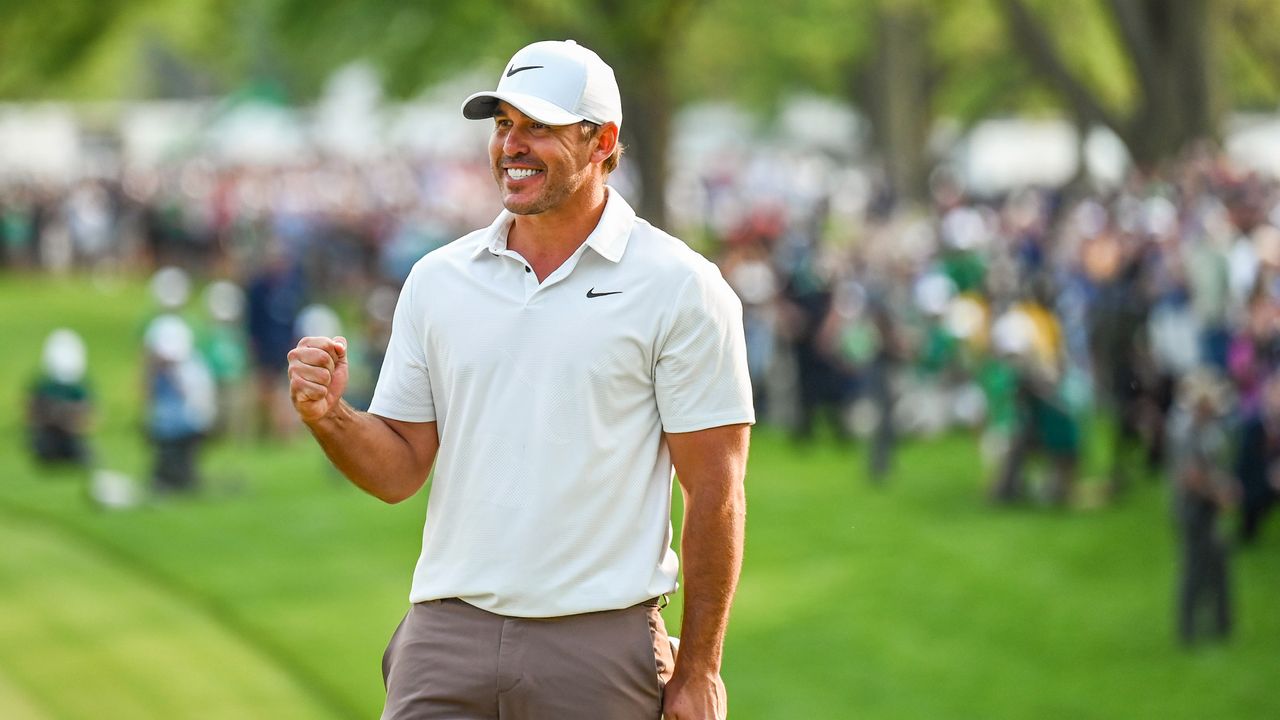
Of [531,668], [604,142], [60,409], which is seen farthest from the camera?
[60,409]

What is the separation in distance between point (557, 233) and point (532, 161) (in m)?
0.16

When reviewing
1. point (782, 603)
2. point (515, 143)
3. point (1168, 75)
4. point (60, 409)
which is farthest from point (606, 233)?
point (1168, 75)

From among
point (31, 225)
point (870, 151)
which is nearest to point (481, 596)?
point (31, 225)

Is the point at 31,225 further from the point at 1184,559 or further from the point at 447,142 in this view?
the point at 1184,559

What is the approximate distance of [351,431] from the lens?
3701 mm

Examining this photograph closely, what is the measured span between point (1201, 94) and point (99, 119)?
46130 millimetres

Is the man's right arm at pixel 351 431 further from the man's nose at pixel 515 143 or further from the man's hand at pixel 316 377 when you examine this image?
the man's nose at pixel 515 143

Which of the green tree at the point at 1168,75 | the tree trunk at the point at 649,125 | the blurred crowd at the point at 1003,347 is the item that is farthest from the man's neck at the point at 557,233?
the green tree at the point at 1168,75

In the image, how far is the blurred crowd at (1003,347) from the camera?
40.8 feet

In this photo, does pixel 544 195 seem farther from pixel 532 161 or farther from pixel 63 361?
pixel 63 361

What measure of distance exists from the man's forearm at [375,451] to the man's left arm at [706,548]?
0.54m

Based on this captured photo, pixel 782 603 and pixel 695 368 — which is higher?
pixel 695 368

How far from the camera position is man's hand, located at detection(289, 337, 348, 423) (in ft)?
11.6

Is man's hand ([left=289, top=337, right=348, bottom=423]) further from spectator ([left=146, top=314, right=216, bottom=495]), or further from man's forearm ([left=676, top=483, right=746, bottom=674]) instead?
spectator ([left=146, top=314, right=216, bottom=495])
